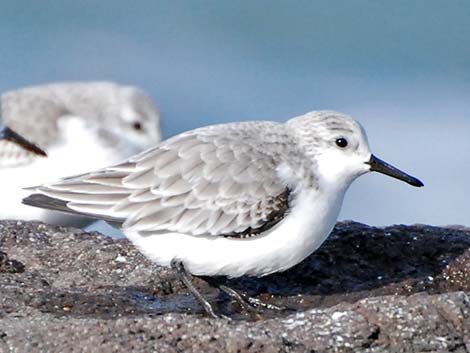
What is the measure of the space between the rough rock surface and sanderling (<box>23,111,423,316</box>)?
0.29 metres

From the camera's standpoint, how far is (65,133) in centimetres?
1080

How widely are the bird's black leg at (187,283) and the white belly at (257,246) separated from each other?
0.10ft

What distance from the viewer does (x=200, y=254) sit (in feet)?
22.0

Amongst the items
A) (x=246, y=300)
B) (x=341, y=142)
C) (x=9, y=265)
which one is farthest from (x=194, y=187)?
(x=9, y=265)

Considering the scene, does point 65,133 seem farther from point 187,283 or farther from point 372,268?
point 187,283

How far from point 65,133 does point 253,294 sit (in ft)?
13.5

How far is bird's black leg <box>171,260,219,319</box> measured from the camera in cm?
652

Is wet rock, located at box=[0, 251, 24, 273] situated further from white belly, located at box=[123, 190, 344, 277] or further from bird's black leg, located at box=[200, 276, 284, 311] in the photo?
bird's black leg, located at box=[200, 276, 284, 311]

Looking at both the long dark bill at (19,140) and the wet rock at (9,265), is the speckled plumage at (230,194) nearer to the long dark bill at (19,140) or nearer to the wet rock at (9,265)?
the wet rock at (9,265)

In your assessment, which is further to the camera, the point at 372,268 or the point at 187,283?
the point at 372,268

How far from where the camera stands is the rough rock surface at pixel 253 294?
17.5ft

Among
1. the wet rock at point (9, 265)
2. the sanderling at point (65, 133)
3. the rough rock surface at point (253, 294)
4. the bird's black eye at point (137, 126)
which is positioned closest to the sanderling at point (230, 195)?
the rough rock surface at point (253, 294)

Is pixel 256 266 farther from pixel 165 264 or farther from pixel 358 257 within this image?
pixel 358 257

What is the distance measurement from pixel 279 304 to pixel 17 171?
4.51 m
